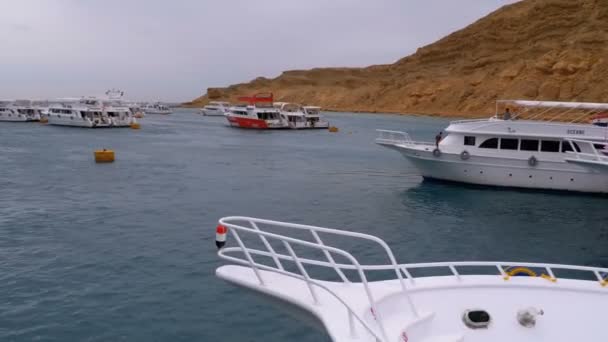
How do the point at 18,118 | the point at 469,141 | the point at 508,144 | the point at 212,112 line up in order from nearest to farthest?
the point at 508,144 → the point at 469,141 → the point at 18,118 → the point at 212,112

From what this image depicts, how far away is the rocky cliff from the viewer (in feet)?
354

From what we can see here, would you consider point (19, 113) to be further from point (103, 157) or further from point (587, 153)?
point (587, 153)

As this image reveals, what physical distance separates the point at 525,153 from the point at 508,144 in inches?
39.6

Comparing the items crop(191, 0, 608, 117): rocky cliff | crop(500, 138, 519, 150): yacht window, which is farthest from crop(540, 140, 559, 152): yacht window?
crop(191, 0, 608, 117): rocky cliff

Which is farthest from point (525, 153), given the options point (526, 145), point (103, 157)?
point (103, 157)

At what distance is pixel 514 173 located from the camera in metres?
28.3

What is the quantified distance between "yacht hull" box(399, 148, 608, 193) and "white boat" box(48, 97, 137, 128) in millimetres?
58524

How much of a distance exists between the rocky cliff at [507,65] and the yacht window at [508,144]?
273 feet

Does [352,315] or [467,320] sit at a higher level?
[352,315]

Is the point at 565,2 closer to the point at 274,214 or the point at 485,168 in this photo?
the point at 485,168

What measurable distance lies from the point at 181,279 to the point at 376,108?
15275cm

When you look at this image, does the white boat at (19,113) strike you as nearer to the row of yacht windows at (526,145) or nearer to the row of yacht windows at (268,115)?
the row of yacht windows at (268,115)

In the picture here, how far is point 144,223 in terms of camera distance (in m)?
20.2

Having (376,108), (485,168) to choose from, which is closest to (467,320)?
(485,168)
